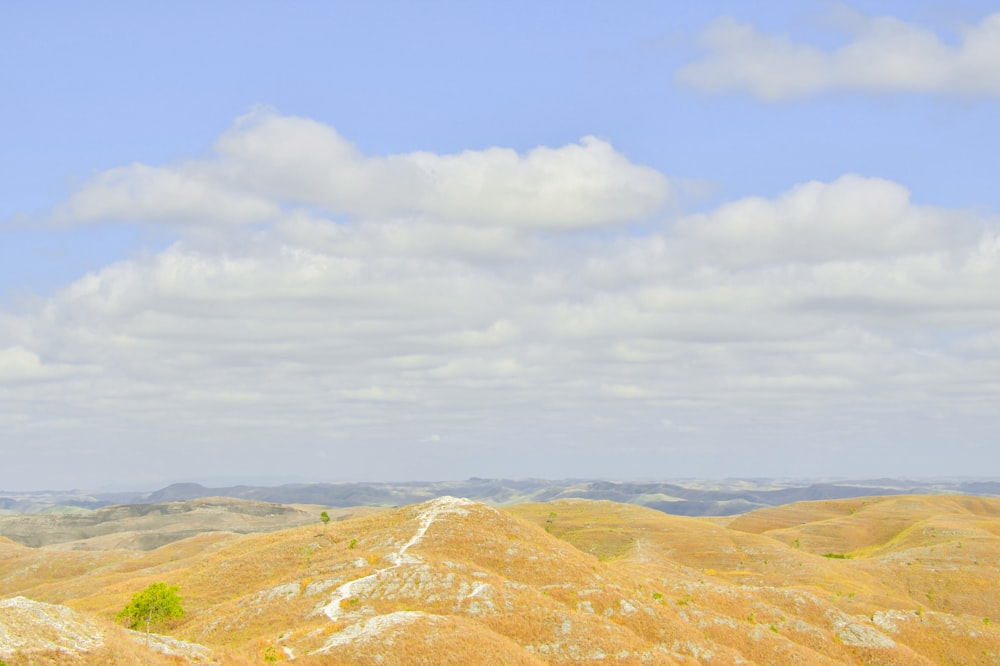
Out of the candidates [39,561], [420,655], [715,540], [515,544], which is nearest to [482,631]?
[420,655]

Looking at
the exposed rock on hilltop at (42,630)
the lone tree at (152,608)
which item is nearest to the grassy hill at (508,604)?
the exposed rock on hilltop at (42,630)

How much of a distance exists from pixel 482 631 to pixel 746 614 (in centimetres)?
3682

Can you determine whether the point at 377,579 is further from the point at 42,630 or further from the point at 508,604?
the point at 42,630

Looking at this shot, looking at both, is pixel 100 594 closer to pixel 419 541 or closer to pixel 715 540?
pixel 419 541

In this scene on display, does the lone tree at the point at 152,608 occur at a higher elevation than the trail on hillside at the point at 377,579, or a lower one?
lower

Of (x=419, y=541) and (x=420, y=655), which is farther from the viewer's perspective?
(x=419, y=541)

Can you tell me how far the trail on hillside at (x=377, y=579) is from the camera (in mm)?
58281

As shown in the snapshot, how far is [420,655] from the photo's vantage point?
2168 inches

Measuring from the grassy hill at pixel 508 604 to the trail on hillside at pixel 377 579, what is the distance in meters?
0.23

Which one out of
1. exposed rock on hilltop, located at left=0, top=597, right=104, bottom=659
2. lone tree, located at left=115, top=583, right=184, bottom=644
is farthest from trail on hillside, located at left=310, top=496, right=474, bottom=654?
lone tree, located at left=115, top=583, right=184, bottom=644

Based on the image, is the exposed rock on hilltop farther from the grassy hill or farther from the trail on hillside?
the trail on hillside

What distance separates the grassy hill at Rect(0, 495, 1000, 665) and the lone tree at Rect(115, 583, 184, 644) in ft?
6.04

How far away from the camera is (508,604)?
225ft

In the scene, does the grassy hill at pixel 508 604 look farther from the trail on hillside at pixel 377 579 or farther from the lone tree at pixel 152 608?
the lone tree at pixel 152 608
